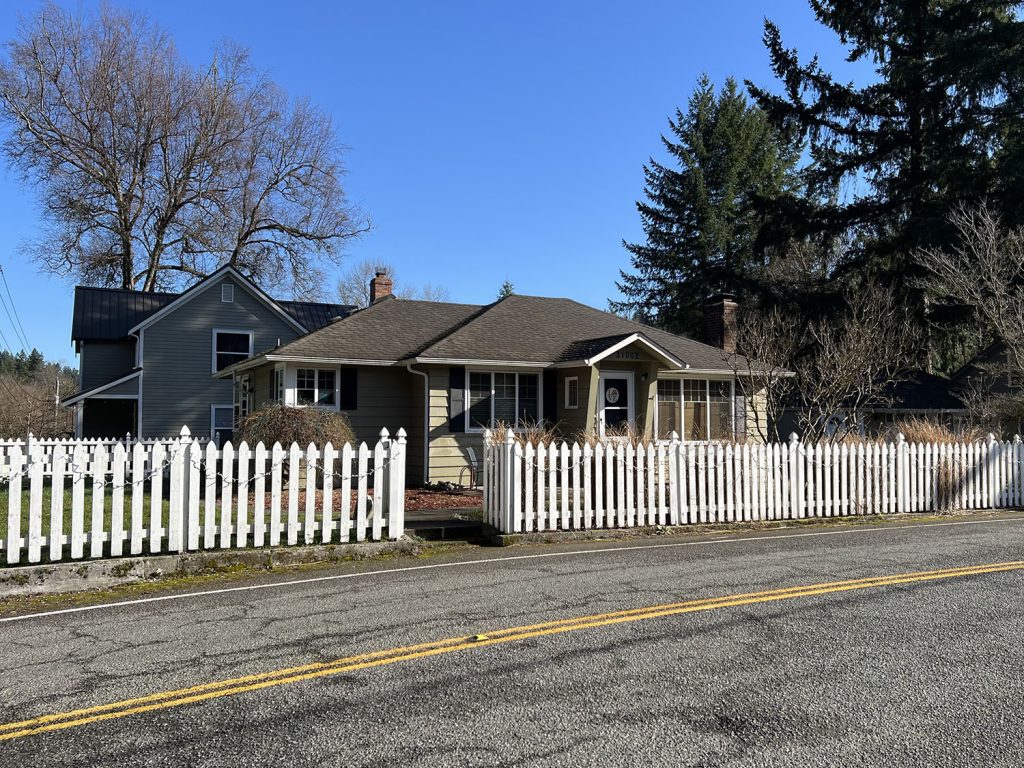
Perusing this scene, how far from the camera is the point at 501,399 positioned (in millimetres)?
17547

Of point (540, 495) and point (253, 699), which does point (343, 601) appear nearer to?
point (253, 699)

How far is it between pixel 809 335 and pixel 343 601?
2550 centimetres

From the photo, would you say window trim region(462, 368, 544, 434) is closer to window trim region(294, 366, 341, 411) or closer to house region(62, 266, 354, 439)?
window trim region(294, 366, 341, 411)

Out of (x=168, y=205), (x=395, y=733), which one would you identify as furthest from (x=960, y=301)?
(x=168, y=205)

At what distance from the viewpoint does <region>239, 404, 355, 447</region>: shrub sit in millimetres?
13906

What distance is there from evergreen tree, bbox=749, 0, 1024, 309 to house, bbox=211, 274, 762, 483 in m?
12.0

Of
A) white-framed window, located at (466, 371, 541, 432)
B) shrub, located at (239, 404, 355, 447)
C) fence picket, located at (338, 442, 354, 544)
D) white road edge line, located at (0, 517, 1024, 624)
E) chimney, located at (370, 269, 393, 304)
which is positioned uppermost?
chimney, located at (370, 269, 393, 304)

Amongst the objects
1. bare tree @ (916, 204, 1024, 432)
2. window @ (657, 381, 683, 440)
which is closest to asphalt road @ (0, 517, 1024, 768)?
window @ (657, 381, 683, 440)

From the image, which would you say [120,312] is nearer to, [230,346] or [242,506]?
[230,346]

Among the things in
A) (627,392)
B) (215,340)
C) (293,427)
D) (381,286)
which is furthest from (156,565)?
(215,340)

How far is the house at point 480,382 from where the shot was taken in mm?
16797

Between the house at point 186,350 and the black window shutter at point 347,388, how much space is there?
28.4 ft

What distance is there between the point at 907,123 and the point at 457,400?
22728 millimetres

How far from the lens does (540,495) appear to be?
33.2ft
